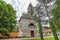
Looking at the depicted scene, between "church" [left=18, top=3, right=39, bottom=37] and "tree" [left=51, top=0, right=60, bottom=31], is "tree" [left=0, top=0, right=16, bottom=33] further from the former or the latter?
"tree" [left=51, top=0, right=60, bottom=31]

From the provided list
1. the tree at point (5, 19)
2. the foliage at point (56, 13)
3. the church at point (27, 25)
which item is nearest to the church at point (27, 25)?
the church at point (27, 25)

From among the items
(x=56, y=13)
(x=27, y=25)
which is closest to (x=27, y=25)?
(x=27, y=25)

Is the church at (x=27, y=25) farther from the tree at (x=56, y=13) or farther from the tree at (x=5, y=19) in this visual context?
Answer: the tree at (x=56, y=13)

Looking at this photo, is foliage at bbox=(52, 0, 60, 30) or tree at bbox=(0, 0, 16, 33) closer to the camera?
foliage at bbox=(52, 0, 60, 30)

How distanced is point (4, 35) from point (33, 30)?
11.1 metres

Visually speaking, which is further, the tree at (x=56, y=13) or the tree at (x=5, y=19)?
the tree at (x=5, y=19)

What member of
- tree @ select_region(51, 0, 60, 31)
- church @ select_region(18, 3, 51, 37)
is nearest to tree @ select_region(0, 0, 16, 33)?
church @ select_region(18, 3, 51, 37)

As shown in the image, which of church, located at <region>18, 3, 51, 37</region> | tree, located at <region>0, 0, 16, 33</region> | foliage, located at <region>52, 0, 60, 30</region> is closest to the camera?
foliage, located at <region>52, 0, 60, 30</region>

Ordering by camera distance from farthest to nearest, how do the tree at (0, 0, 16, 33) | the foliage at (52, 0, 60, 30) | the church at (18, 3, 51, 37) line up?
1. the church at (18, 3, 51, 37)
2. the tree at (0, 0, 16, 33)
3. the foliage at (52, 0, 60, 30)

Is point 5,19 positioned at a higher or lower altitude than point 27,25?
lower

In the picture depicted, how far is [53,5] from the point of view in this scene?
30.3 m

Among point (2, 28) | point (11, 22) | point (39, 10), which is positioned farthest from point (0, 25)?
point (39, 10)

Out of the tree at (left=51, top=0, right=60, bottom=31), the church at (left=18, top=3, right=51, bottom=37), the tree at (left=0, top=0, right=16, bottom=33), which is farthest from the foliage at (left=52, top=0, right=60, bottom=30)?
the church at (left=18, top=3, right=51, bottom=37)

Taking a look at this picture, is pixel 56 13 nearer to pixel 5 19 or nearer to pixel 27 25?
pixel 5 19
